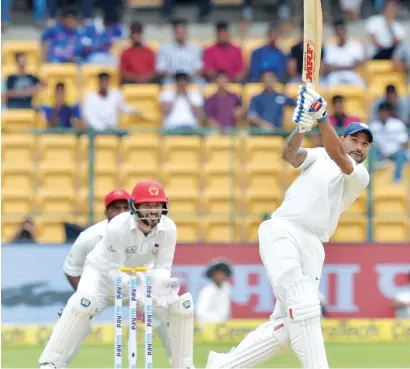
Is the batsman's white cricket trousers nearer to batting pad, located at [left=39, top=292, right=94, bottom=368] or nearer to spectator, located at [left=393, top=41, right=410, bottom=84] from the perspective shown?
batting pad, located at [left=39, top=292, right=94, bottom=368]

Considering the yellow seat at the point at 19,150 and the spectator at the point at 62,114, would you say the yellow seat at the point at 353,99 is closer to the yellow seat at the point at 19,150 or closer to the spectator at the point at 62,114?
the spectator at the point at 62,114

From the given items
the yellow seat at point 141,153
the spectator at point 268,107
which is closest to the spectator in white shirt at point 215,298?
the yellow seat at point 141,153

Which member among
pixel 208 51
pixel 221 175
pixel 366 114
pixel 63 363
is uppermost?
pixel 208 51

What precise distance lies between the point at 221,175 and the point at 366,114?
176cm

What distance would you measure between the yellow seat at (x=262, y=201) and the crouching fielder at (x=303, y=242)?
16.1ft

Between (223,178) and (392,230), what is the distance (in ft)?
5.57

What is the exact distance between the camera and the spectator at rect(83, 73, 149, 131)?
12.4 meters

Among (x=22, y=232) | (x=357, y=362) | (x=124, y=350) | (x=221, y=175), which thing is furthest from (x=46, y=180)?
Result: (x=357, y=362)

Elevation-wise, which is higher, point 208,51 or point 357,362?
point 208,51

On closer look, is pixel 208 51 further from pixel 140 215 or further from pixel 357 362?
pixel 140 215

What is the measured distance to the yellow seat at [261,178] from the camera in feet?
39.7

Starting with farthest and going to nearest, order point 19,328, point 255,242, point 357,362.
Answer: point 255,242 < point 19,328 < point 357,362

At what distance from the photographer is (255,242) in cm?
1164

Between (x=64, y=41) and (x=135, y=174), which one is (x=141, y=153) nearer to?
(x=135, y=174)
